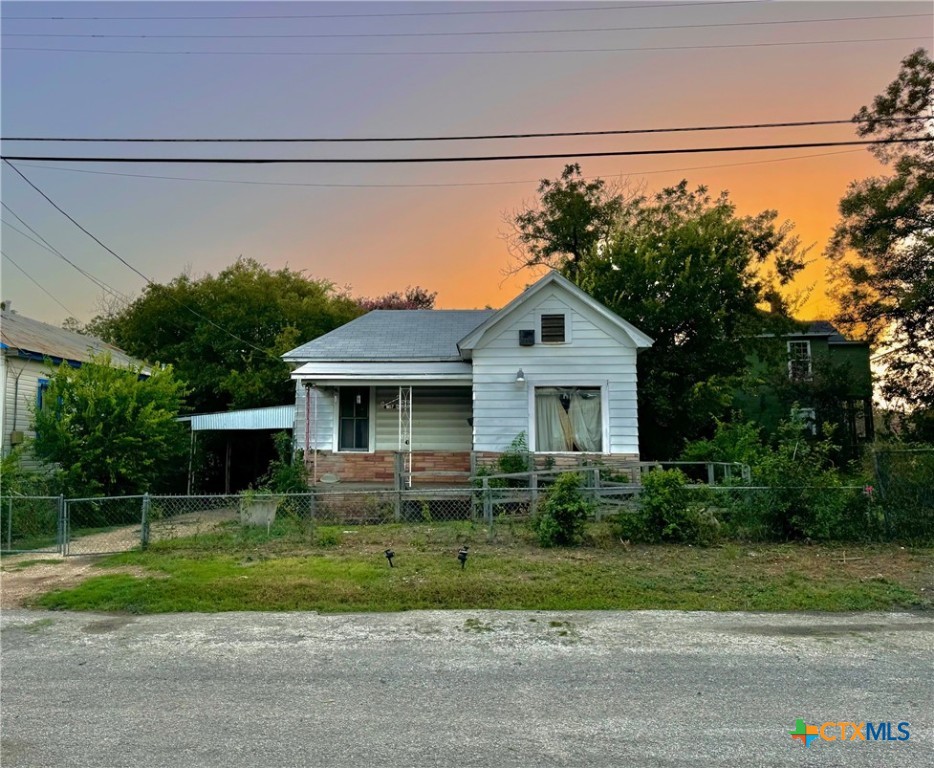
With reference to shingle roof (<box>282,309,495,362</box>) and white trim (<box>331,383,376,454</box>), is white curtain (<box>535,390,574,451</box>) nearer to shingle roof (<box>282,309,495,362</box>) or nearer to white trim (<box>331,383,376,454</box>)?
shingle roof (<box>282,309,495,362</box>)

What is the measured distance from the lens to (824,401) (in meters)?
23.3

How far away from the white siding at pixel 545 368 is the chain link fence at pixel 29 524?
27.8 ft

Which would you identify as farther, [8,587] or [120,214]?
[120,214]

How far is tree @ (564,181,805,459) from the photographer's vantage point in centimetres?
1853

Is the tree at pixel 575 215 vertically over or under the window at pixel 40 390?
over

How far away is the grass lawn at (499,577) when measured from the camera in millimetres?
6887

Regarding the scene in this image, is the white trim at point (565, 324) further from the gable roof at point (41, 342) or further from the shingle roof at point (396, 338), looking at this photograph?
the gable roof at point (41, 342)

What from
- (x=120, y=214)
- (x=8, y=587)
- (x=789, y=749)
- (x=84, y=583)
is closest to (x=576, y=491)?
(x=789, y=749)

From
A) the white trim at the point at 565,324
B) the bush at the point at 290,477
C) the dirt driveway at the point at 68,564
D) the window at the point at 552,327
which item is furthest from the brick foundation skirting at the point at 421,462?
the dirt driveway at the point at 68,564

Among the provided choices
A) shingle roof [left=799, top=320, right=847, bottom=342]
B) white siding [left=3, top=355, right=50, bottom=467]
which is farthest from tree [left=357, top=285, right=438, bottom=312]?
shingle roof [left=799, top=320, right=847, bottom=342]

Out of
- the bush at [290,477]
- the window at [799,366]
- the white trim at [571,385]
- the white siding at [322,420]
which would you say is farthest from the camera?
the window at [799,366]

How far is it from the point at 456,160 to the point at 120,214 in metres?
13.0

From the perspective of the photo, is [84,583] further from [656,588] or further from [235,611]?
[656,588]

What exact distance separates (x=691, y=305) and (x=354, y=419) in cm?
1053
